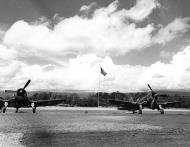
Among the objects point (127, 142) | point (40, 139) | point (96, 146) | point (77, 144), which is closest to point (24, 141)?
point (40, 139)

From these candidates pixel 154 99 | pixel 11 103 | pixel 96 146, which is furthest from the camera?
pixel 154 99

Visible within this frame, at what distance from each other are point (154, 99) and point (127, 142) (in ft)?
122

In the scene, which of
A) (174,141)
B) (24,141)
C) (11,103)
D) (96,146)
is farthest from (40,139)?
(11,103)

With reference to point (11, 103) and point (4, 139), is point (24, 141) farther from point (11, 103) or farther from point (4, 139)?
point (11, 103)

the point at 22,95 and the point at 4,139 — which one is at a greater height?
the point at 22,95

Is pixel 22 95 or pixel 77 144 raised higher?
pixel 22 95

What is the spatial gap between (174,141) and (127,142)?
2478 millimetres

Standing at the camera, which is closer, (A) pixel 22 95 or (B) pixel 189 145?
(B) pixel 189 145

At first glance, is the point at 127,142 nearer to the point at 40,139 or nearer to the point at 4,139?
the point at 40,139

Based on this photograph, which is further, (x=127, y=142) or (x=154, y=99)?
(x=154, y=99)

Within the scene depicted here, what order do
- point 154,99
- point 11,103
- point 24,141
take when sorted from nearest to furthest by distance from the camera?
point 24,141 → point 11,103 → point 154,99

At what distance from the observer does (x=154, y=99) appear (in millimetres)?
50531

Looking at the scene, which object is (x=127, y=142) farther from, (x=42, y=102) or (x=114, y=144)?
(x=42, y=102)

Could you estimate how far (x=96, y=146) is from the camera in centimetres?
1304
